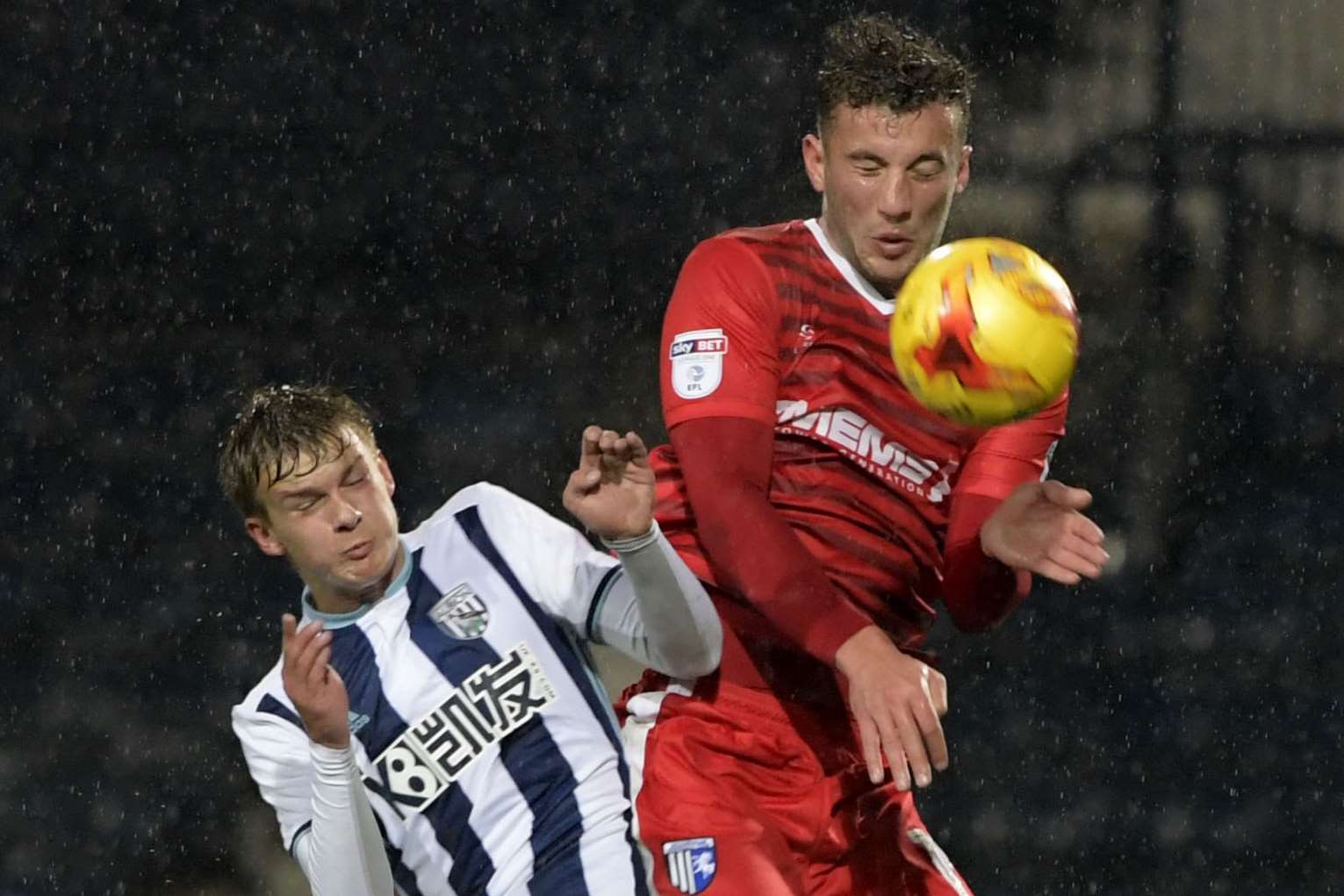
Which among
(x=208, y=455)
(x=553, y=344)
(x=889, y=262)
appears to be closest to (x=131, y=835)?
(x=208, y=455)

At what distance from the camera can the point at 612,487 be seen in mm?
2314

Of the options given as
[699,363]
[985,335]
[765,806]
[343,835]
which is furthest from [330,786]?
[985,335]

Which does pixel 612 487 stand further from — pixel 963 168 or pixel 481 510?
pixel 963 168

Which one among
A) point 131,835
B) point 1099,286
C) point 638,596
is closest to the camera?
point 638,596

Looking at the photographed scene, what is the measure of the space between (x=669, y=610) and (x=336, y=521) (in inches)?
20.7

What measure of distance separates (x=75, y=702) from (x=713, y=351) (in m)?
2.32

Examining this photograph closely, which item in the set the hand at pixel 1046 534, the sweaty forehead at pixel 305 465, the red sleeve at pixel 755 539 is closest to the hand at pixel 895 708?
the red sleeve at pixel 755 539

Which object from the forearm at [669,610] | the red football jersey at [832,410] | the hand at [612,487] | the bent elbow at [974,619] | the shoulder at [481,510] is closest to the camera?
the hand at [612,487]

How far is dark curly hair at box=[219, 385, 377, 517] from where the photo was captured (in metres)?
2.71

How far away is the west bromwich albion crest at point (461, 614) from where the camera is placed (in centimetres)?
276

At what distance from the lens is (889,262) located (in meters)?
2.50

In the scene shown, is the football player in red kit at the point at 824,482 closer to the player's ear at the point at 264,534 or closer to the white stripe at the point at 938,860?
the white stripe at the point at 938,860

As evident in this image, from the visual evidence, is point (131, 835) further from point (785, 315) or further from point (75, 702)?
point (785, 315)

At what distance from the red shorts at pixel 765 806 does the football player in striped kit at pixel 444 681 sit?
131 mm
